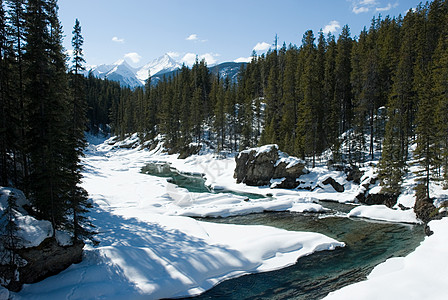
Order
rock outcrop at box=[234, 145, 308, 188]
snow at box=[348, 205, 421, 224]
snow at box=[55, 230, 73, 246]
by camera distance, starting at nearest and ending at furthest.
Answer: snow at box=[55, 230, 73, 246], snow at box=[348, 205, 421, 224], rock outcrop at box=[234, 145, 308, 188]

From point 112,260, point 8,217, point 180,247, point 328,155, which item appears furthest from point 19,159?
point 328,155

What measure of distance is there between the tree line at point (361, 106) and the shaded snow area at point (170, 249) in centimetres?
1235

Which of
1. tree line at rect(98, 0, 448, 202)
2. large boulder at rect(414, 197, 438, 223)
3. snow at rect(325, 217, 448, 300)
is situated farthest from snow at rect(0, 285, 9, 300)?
tree line at rect(98, 0, 448, 202)

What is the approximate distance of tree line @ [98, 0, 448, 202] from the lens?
85.7 feet

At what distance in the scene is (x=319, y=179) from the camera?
109 ft

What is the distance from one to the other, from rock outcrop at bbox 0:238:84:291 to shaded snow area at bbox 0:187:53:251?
262 millimetres

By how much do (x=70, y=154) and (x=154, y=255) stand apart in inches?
286

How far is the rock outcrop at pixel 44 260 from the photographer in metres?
10.8

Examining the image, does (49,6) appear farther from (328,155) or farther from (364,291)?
(328,155)

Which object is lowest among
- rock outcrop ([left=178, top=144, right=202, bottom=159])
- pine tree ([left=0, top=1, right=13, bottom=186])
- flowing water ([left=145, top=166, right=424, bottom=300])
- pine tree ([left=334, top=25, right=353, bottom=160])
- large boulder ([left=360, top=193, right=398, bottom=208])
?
flowing water ([left=145, top=166, right=424, bottom=300])

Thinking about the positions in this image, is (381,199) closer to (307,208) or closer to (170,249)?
(307,208)

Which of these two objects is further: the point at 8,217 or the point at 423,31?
the point at 423,31

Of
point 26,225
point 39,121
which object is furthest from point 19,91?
point 26,225

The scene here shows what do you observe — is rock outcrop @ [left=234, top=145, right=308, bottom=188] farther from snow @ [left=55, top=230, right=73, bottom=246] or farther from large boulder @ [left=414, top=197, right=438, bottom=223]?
snow @ [left=55, top=230, right=73, bottom=246]
